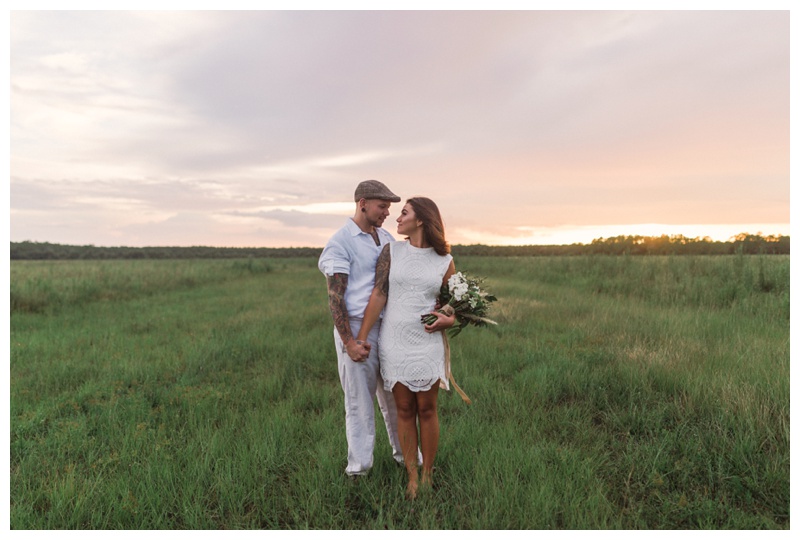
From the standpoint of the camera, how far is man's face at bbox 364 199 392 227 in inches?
127

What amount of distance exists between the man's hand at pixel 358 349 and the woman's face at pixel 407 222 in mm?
861

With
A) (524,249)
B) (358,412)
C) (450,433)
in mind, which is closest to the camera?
(358,412)

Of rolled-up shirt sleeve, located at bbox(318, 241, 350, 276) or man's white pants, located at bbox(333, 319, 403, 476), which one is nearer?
rolled-up shirt sleeve, located at bbox(318, 241, 350, 276)

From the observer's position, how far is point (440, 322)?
314cm

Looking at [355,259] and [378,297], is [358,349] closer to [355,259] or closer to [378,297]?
[378,297]

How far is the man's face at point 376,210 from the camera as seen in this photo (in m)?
3.23

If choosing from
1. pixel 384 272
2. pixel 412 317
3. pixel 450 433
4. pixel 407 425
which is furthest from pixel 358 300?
pixel 450 433

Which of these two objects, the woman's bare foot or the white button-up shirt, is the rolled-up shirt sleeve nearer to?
the white button-up shirt

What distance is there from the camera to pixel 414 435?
10.9 ft

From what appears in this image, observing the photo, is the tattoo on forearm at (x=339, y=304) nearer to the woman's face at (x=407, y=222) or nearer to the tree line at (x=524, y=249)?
the woman's face at (x=407, y=222)

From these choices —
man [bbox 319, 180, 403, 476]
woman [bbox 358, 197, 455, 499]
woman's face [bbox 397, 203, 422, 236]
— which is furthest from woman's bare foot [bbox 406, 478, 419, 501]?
woman's face [bbox 397, 203, 422, 236]

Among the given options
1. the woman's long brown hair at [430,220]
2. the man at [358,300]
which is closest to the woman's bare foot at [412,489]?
the man at [358,300]

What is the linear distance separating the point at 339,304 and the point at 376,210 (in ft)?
2.43
